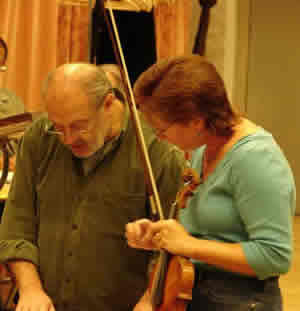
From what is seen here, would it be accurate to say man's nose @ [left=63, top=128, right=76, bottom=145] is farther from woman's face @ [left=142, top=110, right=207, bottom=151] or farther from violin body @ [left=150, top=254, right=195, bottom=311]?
violin body @ [left=150, top=254, right=195, bottom=311]

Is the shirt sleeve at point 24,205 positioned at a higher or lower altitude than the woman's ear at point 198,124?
lower

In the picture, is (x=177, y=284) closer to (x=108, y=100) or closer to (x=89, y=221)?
(x=89, y=221)

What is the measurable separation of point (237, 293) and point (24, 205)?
2.22 ft

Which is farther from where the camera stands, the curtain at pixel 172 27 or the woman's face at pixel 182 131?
the curtain at pixel 172 27

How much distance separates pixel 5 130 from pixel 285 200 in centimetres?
121

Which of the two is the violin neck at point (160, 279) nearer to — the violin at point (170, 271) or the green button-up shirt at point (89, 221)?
the violin at point (170, 271)

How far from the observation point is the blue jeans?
3.41 ft

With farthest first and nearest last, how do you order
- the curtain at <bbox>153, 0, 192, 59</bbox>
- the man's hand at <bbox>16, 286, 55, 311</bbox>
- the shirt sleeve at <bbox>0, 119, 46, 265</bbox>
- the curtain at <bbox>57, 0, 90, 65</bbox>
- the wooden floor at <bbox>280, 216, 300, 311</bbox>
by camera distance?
the curtain at <bbox>153, 0, 192, 59</bbox>
the curtain at <bbox>57, 0, 90, 65</bbox>
the wooden floor at <bbox>280, 216, 300, 311</bbox>
the shirt sleeve at <bbox>0, 119, 46, 265</bbox>
the man's hand at <bbox>16, 286, 55, 311</bbox>

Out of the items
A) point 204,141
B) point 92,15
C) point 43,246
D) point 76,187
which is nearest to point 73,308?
point 43,246

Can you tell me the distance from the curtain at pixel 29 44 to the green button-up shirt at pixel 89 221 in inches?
73.7

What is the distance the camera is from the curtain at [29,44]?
317cm

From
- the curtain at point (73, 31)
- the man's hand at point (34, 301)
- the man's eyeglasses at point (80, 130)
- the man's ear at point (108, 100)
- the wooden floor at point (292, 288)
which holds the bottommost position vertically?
the wooden floor at point (292, 288)

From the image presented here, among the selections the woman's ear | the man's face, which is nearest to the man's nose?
the man's face

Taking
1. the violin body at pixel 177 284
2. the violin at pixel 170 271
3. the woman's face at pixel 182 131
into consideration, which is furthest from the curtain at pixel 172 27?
the violin body at pixel 177 284
